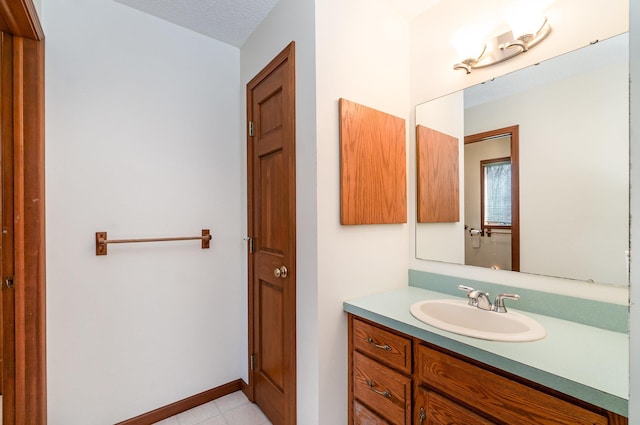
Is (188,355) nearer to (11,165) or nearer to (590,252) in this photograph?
(11,165)

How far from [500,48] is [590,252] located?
1029mm

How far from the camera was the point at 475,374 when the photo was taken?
1.01 m

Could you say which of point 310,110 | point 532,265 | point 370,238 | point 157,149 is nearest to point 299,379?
A: point 370,238

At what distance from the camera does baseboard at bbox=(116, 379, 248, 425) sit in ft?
5.79

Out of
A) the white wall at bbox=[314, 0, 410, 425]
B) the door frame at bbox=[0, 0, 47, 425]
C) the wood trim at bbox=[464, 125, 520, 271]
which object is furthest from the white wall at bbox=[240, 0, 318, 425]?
the door frame at bbox=[0, 0, 47, 425]

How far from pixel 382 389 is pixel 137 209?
1.69 metres

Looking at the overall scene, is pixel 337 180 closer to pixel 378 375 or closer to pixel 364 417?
pixel 378 375

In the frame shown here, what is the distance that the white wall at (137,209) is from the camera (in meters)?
1.56

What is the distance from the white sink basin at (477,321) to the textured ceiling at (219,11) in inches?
66.5

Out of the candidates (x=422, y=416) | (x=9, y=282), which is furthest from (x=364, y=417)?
(x=9, y=282)

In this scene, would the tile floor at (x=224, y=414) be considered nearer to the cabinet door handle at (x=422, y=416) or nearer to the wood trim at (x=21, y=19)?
the cabinet door handle at (x=422, y=416)

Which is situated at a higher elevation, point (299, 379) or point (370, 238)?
point (370, 238)

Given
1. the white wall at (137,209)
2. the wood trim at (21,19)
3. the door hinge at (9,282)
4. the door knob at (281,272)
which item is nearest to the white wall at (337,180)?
the door knob at (281,272)

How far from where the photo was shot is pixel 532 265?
52.5 inches
